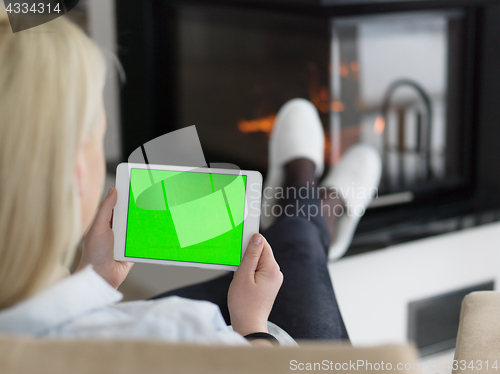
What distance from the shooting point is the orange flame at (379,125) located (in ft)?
4.56

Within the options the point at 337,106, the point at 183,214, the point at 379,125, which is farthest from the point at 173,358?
the point at 379,125

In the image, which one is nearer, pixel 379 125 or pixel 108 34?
pixel 379 125

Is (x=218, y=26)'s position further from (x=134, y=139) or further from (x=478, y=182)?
(x=478, y=182)

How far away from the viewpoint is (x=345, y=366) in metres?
0.31

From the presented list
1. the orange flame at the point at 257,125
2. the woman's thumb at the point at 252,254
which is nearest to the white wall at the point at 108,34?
the orange flame at the point at 257,125

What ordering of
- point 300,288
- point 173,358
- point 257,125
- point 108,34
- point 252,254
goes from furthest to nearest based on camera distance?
point 108,34
point 257,125
point 300,288
point 252,254
point 173,358

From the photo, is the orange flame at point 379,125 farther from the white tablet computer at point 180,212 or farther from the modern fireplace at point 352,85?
the white tablet computer at point 180,212

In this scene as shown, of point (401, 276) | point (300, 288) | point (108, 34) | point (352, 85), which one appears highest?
point (108, 34)

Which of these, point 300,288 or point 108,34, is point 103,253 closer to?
point 300,288

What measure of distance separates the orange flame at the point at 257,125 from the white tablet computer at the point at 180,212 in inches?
34.9

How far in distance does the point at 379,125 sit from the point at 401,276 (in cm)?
43

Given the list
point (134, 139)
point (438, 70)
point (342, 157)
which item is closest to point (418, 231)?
point (342, 157)

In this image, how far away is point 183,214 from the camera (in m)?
0.62

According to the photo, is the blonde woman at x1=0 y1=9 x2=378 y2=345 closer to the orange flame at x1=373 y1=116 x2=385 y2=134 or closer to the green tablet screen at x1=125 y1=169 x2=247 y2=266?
the green tablet screen at x1=125 y1=169 x2=247 y2=266
